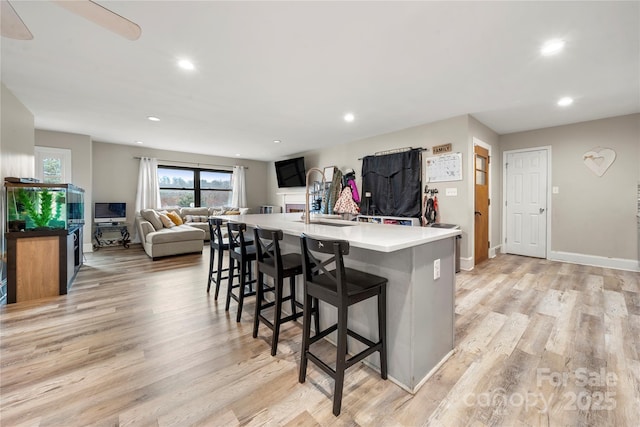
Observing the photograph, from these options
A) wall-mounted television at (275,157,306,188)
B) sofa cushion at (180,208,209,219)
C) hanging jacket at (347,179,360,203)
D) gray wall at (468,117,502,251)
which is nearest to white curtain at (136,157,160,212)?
sofa cushion at (180,208,209,219)

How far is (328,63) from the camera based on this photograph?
2.40 metres

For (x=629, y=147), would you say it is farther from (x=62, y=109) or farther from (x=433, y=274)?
(x=62, y=109)

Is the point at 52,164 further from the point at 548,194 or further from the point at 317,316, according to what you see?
the point at 548,194

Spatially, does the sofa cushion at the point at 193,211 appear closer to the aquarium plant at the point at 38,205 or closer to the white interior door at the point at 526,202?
the aquarium plant at the point at 38,205

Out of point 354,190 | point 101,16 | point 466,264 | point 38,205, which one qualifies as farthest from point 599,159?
point 38,205

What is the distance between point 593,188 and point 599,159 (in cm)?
46

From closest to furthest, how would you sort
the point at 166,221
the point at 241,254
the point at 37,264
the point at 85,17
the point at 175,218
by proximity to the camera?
the point at 85,17 < the point at 241,254 < the point at 37,264 < the point at 166,221 < the point at 175,218

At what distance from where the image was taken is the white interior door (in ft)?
15.3

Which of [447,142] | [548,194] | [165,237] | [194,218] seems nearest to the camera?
[447,142]

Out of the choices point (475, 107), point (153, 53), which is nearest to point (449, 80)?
point (475, 107)

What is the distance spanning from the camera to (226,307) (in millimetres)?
2596

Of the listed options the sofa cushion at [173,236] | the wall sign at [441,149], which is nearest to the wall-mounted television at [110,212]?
the sofa cushion at [173,236]

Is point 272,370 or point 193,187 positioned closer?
point 272,370

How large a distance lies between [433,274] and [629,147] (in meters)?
4.64
